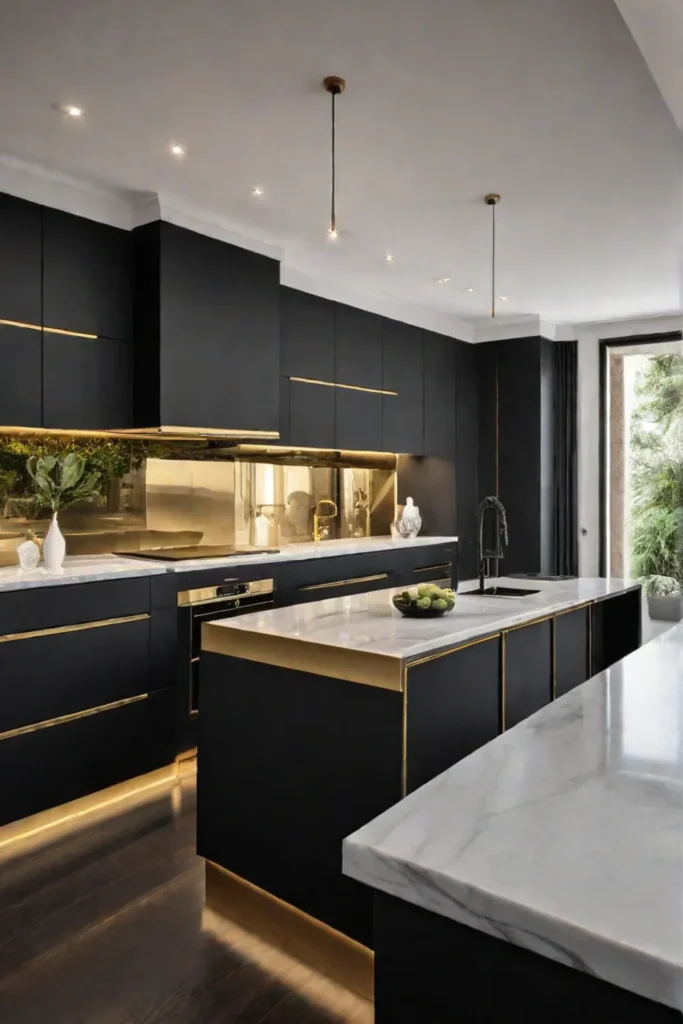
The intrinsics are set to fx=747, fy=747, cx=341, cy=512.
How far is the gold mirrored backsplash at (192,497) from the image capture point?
3607 mm

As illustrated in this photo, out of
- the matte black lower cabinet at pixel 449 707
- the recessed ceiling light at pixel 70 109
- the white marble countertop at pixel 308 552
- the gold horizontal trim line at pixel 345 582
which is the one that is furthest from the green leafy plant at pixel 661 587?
the recessed ceiling light at pixel 70 109

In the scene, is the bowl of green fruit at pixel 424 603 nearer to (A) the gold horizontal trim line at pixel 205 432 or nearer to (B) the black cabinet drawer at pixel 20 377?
(A) the gold horizontal trim line at pixel 205 432

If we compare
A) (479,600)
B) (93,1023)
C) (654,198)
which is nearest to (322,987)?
(93,1023)

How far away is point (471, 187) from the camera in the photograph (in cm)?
351

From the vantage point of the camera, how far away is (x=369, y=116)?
2.82 m

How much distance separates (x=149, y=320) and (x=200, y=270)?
1.30ft

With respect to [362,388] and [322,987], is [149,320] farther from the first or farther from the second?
[322,987]

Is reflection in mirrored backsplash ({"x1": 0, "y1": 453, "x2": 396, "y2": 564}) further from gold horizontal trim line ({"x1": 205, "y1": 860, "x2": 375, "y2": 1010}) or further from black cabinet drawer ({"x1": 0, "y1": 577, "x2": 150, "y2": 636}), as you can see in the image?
gold horizontal trim line ({"x1": 205, "y1": 860, "x2": 375, "y2": 1010})

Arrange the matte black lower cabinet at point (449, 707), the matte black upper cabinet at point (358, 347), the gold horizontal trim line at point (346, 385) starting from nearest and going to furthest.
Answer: the matte black lower cabinet at point (449, 707) < the gold horizontal trim line at point (346, 385) < the matte black upper cabinet at point (358, 347)

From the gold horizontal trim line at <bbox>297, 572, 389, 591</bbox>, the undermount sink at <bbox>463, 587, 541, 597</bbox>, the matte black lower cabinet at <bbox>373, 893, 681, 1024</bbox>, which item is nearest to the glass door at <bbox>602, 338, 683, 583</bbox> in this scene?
the gold horizontal trim line at <bbox>297, 572, 389, 591</bbox>

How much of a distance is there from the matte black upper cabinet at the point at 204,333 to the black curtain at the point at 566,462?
312 cm

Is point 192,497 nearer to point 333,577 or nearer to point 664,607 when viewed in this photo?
point 333,577

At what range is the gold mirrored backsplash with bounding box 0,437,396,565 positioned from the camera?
11.8 ft

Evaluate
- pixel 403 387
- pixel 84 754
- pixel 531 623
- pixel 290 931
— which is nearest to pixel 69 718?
pixel 84 754
